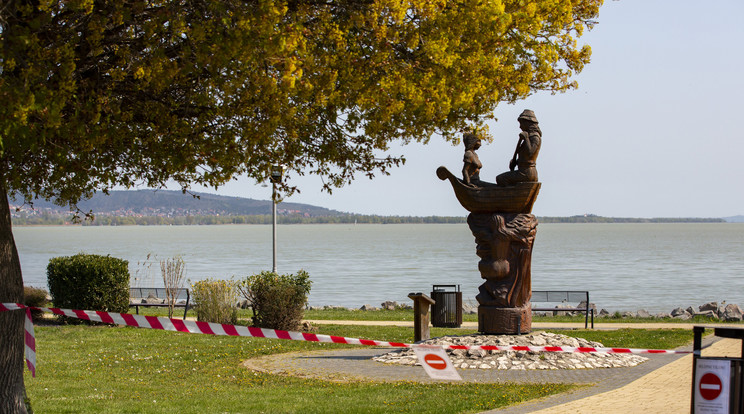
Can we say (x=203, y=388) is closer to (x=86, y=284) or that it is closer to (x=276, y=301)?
(x=276, y=301)

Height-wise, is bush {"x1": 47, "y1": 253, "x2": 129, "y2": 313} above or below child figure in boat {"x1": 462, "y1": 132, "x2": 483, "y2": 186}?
below

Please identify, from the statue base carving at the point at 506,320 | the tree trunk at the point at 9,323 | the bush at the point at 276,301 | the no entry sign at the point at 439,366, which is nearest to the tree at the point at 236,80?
the tree trunk at the point at 9,323

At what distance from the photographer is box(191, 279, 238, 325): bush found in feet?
62.5

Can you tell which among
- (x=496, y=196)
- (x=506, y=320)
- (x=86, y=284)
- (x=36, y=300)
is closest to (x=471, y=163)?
(x=496, y=196)

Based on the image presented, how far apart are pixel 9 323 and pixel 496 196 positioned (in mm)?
7975

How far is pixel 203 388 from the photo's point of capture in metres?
11.7

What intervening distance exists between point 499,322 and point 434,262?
69202mm

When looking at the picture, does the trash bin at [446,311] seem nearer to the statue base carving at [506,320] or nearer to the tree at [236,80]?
the statue base carving at [506,320]

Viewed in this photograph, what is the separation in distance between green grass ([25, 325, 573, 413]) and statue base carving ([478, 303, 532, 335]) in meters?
2.31

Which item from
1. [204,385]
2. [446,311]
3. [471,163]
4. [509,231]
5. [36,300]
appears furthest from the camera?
[36,300]

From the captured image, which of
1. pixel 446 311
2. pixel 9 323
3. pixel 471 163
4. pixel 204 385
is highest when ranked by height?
pixel 471 163

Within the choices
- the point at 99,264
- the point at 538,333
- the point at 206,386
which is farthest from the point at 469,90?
the point at 99,264

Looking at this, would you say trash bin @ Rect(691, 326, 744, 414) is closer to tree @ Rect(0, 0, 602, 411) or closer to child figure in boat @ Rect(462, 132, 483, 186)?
tree @ Rect(0, 0, 602, 411)

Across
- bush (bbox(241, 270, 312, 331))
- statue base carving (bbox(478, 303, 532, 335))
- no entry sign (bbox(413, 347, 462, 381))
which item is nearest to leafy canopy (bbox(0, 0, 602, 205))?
no entry sign (bbox(413, 347, 462, 381))
